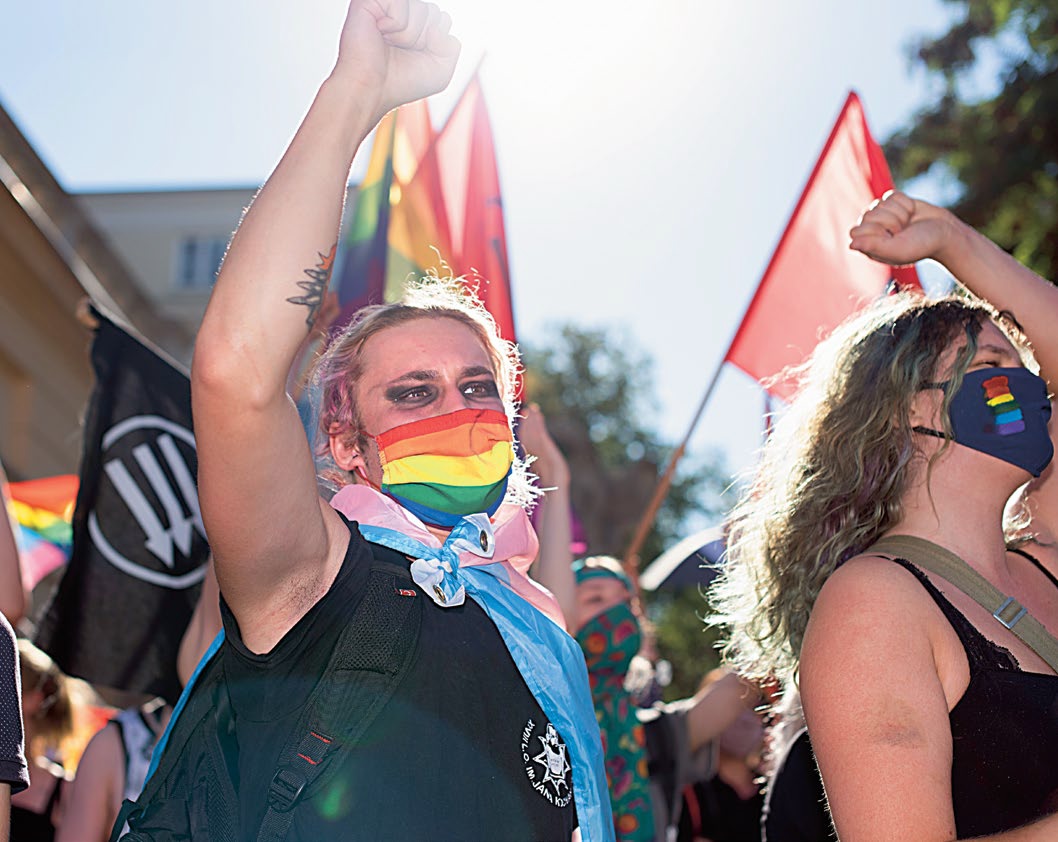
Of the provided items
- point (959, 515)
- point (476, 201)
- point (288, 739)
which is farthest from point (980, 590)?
point (476, 201)

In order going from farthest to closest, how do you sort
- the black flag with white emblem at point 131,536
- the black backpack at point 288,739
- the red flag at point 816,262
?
the red flag at point 816,262
the black flag with white emblem at point 131,536
the black backpack at point 288,739

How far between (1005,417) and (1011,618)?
1.37 feet

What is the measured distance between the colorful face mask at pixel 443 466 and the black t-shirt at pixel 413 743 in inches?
6.9

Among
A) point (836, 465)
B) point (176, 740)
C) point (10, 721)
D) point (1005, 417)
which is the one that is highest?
point (1005, 417)

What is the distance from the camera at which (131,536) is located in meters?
4.36

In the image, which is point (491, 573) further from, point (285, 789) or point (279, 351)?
point (279, 351)

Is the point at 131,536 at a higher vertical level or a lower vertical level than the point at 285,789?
lower

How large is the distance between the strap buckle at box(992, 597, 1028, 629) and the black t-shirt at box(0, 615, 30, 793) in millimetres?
1665

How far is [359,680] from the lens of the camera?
1825 mm

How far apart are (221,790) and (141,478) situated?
9.10 feet

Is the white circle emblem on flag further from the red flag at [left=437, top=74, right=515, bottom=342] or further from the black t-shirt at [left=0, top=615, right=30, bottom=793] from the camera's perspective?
the black t-shirt at [left=0, top=615, right=30, bottom=793]

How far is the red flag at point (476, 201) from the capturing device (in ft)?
15.4

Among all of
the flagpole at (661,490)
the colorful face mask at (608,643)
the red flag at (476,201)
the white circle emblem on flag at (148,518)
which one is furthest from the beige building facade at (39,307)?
the colorful face mask at (608,643)

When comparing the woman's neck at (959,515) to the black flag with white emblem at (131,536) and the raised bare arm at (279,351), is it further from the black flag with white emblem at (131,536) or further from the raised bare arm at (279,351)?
the black flag with white emblem at (131,536)
